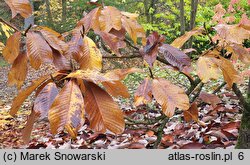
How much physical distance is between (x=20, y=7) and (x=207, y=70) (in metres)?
0.43

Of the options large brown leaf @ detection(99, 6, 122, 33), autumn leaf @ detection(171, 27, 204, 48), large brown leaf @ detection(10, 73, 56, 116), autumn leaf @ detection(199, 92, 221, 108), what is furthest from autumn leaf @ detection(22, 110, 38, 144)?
autumn leaf @ detection(199, 92, 221, 108)

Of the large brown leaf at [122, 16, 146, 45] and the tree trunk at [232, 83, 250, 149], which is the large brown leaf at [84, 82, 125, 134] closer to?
the large brown leaf at [122, 16, 146, 45]

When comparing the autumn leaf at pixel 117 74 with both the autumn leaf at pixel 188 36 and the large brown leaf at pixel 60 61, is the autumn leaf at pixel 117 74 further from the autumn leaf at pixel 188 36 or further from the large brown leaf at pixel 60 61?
the autumn leaf at pixel 188 36

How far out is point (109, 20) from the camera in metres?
0.73

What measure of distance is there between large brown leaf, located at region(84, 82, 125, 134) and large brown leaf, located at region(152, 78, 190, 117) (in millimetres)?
105

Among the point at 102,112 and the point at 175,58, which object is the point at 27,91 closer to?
the point at 102,112

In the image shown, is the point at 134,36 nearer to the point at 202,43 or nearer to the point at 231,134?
the point at 231,134

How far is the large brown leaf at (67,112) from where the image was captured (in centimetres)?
51

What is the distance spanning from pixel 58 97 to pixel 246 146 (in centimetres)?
96

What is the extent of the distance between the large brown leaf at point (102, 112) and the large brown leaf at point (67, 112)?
0.03m

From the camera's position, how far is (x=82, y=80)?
576 millimetres

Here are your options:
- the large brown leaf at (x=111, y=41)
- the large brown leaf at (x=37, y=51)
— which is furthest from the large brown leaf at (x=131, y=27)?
the large brown leaf at (x=37, y=51)

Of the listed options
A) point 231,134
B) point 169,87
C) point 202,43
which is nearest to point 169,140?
point 231,134

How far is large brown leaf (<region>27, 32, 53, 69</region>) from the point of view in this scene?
647 mm
